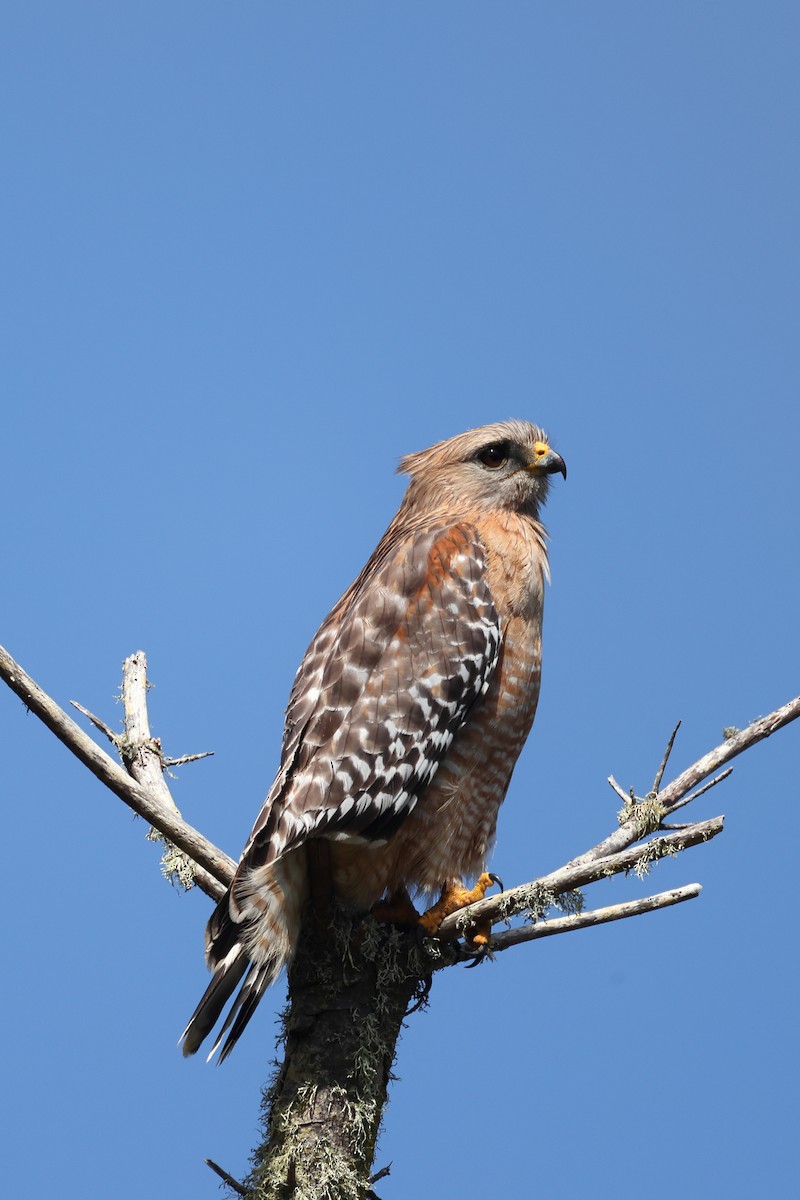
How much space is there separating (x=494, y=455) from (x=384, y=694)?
59.9 inches

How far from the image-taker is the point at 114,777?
15.6 ft

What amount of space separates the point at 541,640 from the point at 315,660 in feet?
3.03

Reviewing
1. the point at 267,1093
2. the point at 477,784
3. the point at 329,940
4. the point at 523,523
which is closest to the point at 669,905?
the point at 477,784

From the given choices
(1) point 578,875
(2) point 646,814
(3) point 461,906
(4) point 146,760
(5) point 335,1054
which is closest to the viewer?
(1) point 578,875

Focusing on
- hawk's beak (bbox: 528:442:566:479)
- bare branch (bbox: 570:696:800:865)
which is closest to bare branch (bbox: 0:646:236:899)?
bare branch (bbox: 570:696:800:865)

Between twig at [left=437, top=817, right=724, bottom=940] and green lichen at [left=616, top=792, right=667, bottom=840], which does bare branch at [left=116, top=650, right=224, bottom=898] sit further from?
green lichen at [left=616, top=792, right=667, bottom=840]

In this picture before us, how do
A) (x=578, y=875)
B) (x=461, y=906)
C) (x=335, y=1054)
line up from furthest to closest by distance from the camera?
(x=461, y=906), (x=335, y=1054), (x=578, y=875)

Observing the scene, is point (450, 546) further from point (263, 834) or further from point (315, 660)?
point (263, 834)

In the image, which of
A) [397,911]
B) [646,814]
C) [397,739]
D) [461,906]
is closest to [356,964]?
[397,911]

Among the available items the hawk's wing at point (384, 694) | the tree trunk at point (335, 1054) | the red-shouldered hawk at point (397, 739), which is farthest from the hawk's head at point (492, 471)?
the tree trunk at point (335, 1054)

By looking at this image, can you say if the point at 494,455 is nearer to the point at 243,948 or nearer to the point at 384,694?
the point at 384,694

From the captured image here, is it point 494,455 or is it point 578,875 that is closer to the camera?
point 578,875

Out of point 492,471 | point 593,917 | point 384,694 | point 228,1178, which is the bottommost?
point 228,1178

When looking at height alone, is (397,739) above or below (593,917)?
above
